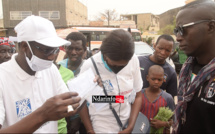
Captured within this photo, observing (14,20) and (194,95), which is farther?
(14,20)

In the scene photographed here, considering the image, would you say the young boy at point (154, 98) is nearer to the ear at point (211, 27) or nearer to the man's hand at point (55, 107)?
the ear at point (211, 27)

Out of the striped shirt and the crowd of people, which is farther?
the striped shirt

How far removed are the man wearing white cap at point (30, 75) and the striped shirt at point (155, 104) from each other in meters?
1.29

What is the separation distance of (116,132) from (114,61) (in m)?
0.73

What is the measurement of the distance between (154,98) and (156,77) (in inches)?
12.2

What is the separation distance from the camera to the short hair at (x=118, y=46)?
164 centimetres

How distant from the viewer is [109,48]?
1.67 m

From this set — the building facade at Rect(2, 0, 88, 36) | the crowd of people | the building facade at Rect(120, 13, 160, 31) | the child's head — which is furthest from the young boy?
the building facade at Rect(120, 13, 160, 31)

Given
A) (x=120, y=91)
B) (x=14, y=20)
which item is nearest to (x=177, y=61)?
(x=120, y=91)

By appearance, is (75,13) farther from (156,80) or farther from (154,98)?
(154,98)

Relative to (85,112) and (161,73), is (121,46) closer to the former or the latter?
(85,112)

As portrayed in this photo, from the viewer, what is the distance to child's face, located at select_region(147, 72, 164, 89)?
261 cm

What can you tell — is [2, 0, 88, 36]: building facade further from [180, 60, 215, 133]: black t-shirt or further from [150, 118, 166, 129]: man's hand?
[180, 60, 215, 133]: black t-shirt

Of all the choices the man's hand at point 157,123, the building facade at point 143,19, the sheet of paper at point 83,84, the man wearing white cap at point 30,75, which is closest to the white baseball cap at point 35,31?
the man wearing white cap at point 30,75
